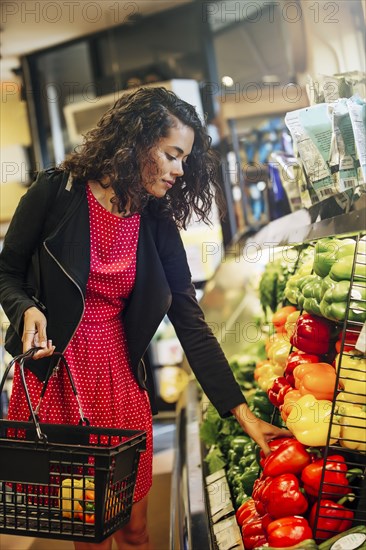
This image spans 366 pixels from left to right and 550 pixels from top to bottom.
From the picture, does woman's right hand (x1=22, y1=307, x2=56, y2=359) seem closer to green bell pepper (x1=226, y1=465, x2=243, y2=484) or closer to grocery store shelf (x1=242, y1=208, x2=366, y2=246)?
grocery store shelf (x1=242, y1=208, x2=366, y2=246)

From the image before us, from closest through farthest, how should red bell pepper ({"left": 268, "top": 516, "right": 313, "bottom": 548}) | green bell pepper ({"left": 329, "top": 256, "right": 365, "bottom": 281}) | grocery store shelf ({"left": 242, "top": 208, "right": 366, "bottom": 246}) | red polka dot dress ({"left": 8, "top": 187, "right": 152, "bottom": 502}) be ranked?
grocery store shelf ({"left": 242, "top": 208, "right": 366, "bottom": 246}) → red bell pepper ({"left": 268, "top": 516, "right": 313, "bottom": 548}) → green bell pepper ({"left": 329, "top": 256, "right": 365, "bottom": 281}) → red polka dot dress ({"left": 8, "top": 187, "right": 152, "bottom": 502})

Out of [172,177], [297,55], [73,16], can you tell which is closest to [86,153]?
[172,177]

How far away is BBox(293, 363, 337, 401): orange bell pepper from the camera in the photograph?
1924 millimetres

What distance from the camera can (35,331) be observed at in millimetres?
2020

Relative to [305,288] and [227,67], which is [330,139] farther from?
[227,67]

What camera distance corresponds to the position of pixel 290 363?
2.12m

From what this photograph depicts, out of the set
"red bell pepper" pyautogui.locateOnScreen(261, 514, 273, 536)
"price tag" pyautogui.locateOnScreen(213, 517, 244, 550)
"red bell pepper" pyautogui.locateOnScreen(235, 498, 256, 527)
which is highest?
"red bell pepper" pyautogui.locateOnScreen(261, 514, 273, 536)

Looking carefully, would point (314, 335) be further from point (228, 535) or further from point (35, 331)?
point (35, 331)

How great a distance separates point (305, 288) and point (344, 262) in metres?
0.23

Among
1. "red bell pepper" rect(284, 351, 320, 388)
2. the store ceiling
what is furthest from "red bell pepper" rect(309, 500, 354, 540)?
the store ceiling

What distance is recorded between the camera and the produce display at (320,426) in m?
1.68

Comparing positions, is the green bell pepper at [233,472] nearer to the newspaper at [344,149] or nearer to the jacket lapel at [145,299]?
the jacket lapel at [145,299]

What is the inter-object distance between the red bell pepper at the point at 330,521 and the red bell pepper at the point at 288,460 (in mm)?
174

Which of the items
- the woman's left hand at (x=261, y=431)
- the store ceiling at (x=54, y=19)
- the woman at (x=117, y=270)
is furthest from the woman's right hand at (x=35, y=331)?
the store ceiling at (x=54, y=19)
